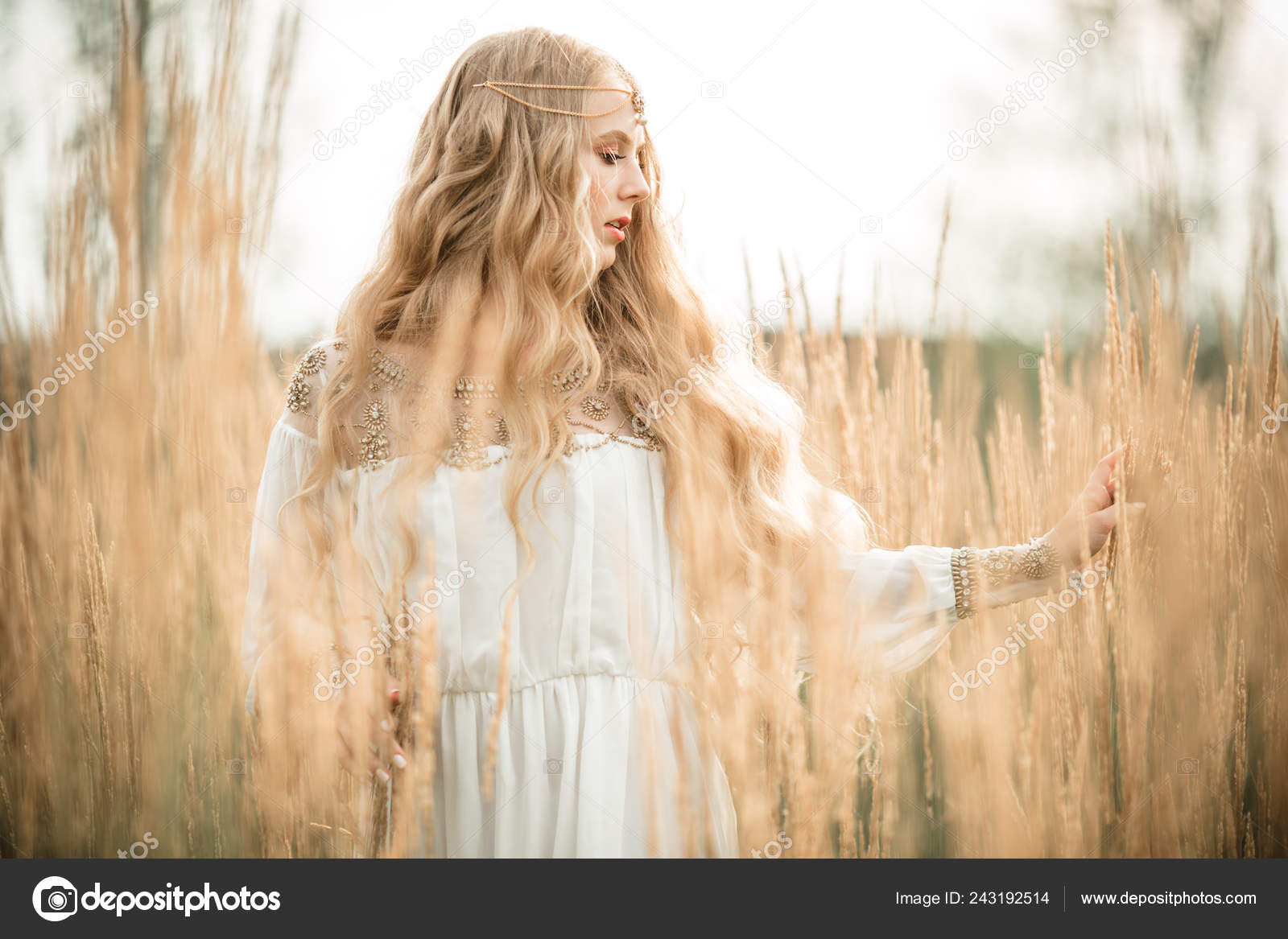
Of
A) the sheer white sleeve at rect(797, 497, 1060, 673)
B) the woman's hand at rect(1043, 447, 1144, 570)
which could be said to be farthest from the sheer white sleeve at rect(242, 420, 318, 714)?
the woman's hand at rect(1043, 447, 1144, 570)

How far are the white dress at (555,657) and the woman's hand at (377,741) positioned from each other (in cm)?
6

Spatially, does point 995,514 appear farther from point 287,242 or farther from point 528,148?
point 287,242

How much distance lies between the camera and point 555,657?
108 cm

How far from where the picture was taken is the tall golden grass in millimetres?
1271

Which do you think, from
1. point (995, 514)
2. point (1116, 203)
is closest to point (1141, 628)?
point (995, 514)

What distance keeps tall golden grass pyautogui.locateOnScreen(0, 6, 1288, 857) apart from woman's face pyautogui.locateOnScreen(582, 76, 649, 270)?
0.29m

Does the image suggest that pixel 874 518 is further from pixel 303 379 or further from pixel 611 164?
pixel 303 379

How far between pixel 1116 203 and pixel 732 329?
612 mm

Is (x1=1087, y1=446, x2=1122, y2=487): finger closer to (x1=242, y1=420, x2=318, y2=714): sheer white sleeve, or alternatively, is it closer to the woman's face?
the woman's face

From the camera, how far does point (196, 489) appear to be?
4.55 feet
